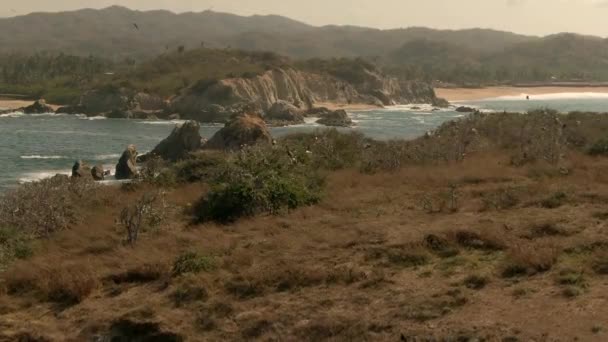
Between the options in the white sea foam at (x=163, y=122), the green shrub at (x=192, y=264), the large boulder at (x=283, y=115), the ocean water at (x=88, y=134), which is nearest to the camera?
the green shrub at (x=192, y=264)

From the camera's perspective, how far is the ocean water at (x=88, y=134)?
50.6 meters

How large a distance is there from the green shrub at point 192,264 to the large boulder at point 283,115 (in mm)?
71934

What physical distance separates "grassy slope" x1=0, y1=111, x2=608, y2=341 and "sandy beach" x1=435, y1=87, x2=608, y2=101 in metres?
128

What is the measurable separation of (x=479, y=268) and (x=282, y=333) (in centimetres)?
344

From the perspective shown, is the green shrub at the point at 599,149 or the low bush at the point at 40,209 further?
the green shrub at the point at 599,149

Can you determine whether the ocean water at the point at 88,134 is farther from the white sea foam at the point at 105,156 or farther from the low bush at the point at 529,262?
the low bush at the point at 529,262

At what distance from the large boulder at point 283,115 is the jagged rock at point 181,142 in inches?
1441

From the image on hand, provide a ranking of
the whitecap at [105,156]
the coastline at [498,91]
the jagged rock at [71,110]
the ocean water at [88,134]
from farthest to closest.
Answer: the coastline at [498,91], the jagged rock at [71,110], the whitecap at [105,156], the ocean water at [88,134]

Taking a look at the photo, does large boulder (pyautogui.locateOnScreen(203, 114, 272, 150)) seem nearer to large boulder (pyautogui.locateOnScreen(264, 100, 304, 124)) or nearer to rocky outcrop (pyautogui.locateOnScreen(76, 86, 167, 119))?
large boulder (pyautogui.locateOnScreen(264, 100, 304, 124))

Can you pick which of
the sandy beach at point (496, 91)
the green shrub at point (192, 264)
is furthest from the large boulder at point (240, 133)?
the sandy beach at point (496, 91)

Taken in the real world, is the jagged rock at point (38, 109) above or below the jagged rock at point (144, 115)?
above

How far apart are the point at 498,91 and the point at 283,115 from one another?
8104 centimetres

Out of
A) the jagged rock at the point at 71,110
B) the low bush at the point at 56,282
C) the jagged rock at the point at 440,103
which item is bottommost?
the jagged rock at the point at 440,103

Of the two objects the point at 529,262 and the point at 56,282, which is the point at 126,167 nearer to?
the point at 56,282
